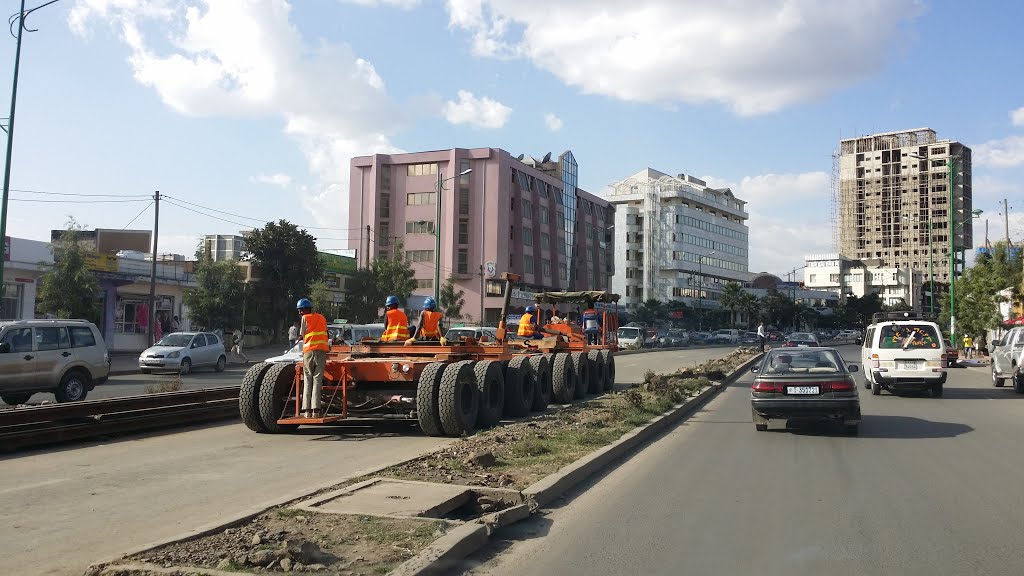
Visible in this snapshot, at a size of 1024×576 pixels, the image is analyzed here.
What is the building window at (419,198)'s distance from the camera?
237 ft

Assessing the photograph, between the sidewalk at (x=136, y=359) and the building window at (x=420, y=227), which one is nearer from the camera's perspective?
the sidewalk at (x=136, y=359)

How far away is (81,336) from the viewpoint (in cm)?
1691

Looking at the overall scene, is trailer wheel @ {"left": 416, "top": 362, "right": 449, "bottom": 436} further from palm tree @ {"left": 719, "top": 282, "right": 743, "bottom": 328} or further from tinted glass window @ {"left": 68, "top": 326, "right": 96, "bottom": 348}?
palm tree @ {"left": 719, "top": 282, "right": 743, "bottom": 328}

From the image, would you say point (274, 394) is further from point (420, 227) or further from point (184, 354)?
point (420, 227)

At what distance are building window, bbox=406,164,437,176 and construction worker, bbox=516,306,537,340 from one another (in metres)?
55.5

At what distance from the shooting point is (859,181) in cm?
17225

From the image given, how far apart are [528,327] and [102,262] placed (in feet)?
86.7

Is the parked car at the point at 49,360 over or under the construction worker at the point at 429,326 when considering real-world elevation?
under

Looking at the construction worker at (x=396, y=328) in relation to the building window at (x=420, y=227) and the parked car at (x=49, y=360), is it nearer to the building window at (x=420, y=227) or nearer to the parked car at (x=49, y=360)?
the parked car at (x=49, y=360)

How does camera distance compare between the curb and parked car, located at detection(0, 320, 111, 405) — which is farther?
parked car, located at detection(0, 320, 111, 405)

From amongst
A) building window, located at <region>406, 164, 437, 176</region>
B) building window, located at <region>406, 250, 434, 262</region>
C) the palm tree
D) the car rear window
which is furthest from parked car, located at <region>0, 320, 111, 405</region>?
the palm tree

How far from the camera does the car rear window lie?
718 inches

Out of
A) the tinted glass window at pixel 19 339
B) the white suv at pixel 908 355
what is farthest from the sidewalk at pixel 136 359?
the white suv at pixel 908 355

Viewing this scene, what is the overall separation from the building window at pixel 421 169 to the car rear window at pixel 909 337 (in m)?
56.6
